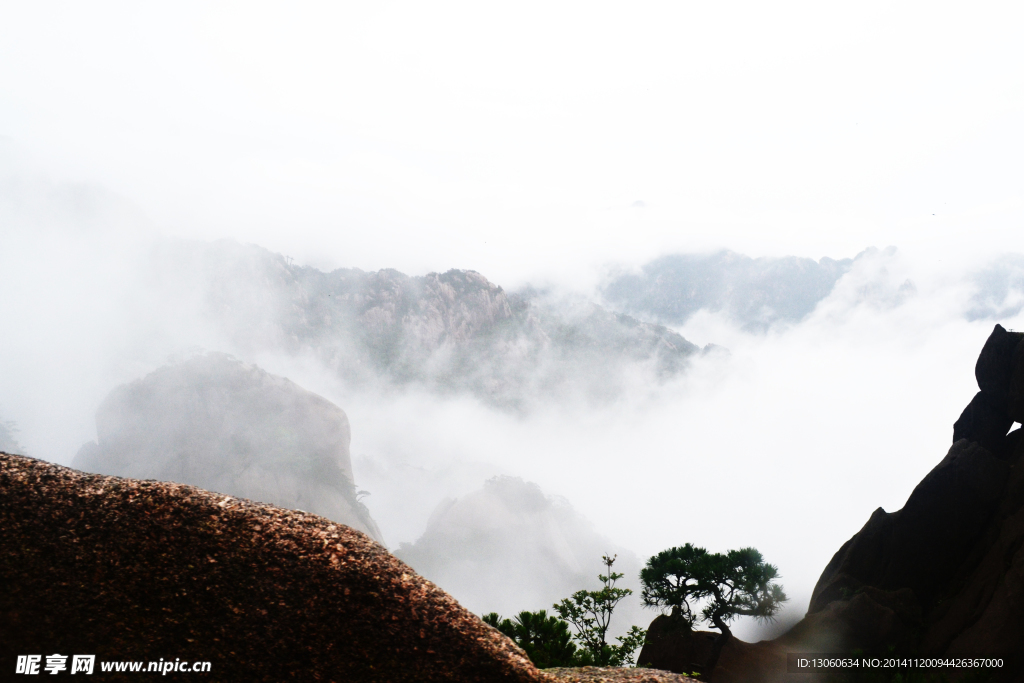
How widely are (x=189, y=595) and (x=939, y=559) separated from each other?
2840 centimetres

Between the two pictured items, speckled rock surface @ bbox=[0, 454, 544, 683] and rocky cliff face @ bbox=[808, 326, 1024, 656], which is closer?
speckled rock surface @ bbox=[0, 454, 544, 683]

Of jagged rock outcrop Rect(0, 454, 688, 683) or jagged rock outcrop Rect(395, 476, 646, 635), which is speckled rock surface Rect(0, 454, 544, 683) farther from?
jagged rock outcrop Rect(395, 476, 646, 635)

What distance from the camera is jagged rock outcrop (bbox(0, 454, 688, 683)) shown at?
618 cm

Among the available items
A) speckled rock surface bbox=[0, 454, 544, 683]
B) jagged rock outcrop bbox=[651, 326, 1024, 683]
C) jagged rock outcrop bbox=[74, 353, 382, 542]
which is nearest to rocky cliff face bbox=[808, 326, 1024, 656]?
jagged rock outcrop bbox=[651, 326, 1024, 683]

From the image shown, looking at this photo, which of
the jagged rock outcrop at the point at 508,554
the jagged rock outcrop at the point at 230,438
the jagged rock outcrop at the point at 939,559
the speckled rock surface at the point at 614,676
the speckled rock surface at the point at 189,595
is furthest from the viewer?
the jagged rock outcrop at the point at 508,554

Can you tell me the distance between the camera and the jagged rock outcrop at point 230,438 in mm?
96250

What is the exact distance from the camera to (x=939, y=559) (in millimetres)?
22156

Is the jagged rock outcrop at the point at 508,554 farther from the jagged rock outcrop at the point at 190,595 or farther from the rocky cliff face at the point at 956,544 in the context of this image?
the jagged rock outcrop at the point at 190,595

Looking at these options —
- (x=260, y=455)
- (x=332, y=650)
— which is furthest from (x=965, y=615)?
(x=260, y=455)

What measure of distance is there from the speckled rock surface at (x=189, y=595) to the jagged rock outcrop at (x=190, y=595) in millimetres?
12

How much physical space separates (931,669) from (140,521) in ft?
80.9

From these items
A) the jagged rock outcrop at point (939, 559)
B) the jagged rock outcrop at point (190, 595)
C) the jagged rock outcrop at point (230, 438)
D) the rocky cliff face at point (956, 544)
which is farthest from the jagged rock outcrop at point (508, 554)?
the jagged rock outcrop at point (190, 595)

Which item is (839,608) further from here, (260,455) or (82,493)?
(260,455)

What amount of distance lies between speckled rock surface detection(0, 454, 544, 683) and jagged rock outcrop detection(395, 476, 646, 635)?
10769 cm
